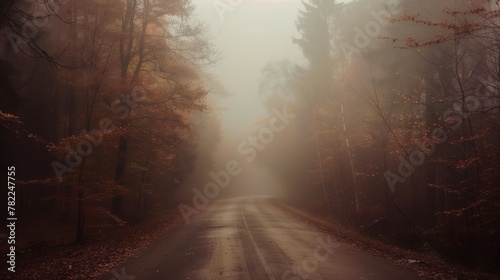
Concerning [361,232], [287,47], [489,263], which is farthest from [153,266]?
[287,47]

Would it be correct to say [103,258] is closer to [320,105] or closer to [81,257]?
[81,257]

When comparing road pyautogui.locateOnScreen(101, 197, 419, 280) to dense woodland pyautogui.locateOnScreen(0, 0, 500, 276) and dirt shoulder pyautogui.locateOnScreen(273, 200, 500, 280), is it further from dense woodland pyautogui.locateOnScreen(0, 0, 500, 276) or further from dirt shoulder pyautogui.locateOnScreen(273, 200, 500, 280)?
dense woodland pyautogui.locateOnScreen(0, 0, 500, 276)

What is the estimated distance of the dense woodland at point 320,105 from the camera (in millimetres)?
13023

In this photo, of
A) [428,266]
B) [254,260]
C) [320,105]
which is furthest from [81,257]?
[320,105]

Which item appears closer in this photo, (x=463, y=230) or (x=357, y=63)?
(x=463, y=230)

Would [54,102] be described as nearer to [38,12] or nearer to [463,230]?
[38,12]

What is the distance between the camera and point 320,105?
2559cm

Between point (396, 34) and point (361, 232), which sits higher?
point (396, 34)

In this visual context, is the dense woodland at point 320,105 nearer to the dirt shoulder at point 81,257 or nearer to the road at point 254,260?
the dirt shoulder at point 81,257

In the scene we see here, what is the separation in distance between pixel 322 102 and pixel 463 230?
14382 mm

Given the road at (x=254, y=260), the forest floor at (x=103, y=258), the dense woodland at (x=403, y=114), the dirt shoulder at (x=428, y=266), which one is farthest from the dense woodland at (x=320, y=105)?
the road at (x=254, y=260)

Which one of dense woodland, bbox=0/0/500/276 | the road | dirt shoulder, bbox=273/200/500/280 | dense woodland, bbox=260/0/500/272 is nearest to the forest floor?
dirt shoulder, bbox=273/200/500/280

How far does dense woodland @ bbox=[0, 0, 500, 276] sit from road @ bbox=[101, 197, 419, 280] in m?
2.91

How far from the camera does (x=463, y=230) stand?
41.4 ft
